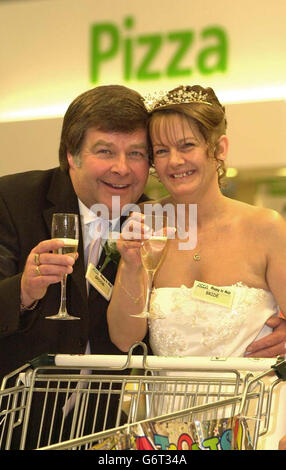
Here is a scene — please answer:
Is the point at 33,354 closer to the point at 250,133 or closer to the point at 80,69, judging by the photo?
the point at 250,133

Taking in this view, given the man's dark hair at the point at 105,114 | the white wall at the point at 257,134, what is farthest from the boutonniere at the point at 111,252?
the white wall at the point at 257,134

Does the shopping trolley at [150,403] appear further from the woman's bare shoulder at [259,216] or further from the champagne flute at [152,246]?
the woman's bare shoulder at [259,216]

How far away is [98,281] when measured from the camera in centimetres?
259

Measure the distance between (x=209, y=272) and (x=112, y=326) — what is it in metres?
0.44

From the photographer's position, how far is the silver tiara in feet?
9.05

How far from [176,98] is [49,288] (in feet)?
2.58

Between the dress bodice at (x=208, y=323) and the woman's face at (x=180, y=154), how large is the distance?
0.37m

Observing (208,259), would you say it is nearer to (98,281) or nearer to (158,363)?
(98,281)

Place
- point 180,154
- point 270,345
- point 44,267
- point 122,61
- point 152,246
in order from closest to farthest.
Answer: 1. point 44,267
2. point 152,246
3. point 270,345
4. point 180,154
5. point 122,61

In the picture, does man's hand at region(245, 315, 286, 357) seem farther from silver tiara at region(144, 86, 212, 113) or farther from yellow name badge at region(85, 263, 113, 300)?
silver tiara at region(144, 86, 212, 113)

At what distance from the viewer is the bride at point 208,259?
266 cm

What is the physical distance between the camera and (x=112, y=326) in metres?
2.54

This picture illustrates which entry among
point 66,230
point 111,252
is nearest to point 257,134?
point 111,252
